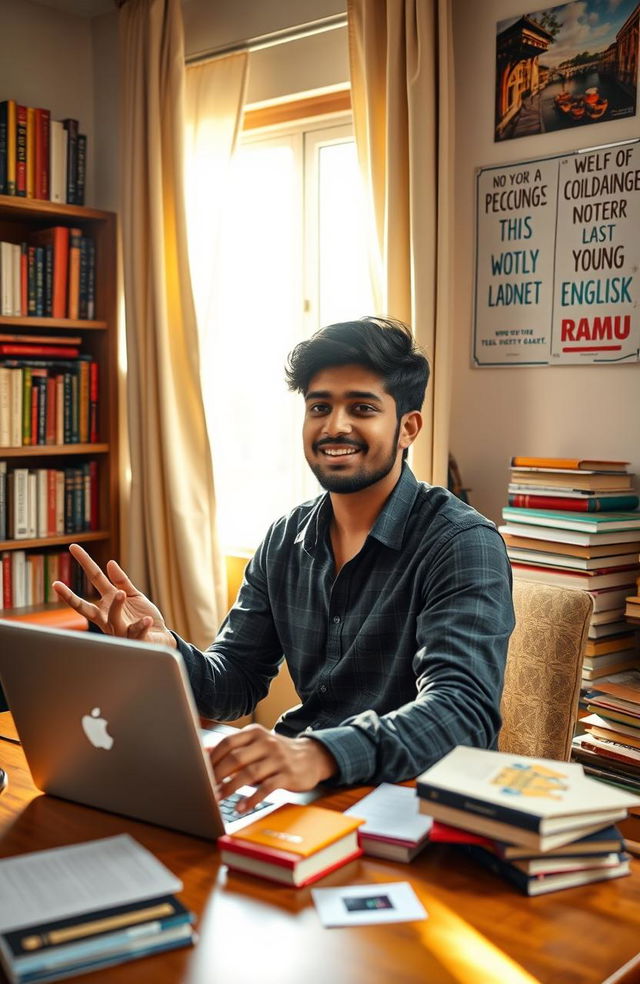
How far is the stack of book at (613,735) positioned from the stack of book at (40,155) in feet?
7.95

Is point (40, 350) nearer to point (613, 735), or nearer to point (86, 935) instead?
point (613, 735)

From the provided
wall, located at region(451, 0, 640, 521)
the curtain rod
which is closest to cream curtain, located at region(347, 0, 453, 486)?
wall, located at region(451, 0, 640, 521)

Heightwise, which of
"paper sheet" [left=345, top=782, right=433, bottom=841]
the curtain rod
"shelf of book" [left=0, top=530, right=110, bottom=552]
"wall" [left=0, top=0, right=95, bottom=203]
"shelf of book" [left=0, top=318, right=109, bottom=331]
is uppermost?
"wall" [left=0, top=0, right=95, bottom=203]

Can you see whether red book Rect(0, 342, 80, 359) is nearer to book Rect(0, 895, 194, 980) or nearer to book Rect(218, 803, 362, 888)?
book Rect(218, 803, 362, 888)

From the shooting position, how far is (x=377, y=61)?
277 centimetres

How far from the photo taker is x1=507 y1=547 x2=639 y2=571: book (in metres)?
2.28

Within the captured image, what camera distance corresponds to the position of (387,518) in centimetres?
183

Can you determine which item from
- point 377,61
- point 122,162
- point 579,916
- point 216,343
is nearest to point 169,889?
point 579,916

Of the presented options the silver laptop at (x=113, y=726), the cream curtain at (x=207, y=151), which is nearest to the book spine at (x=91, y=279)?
the cream curtain at (x=207, y=151)

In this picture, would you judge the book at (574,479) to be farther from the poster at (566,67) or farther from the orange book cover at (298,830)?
the orange book cover at (298,830)

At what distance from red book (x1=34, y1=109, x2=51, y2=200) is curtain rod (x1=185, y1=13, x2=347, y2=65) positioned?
1.71 feet

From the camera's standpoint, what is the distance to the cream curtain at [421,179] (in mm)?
2648

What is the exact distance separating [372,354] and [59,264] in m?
2.02

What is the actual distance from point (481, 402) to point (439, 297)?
12.0 inches
